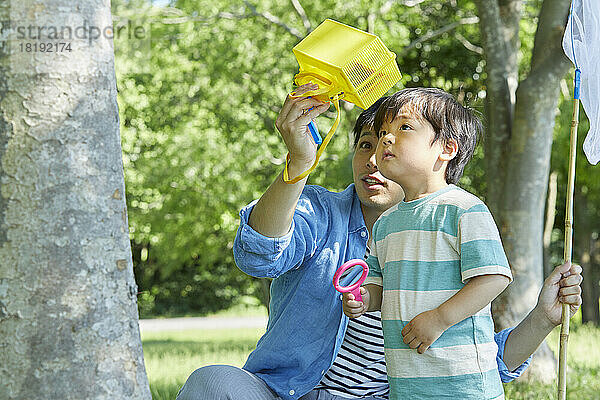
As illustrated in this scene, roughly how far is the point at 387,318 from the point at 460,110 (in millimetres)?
700

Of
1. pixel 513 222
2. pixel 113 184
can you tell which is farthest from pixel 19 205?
pixel 513 222

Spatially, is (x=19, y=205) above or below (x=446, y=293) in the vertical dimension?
above

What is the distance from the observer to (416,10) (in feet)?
39.2

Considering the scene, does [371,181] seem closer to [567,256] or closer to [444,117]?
[444,117]

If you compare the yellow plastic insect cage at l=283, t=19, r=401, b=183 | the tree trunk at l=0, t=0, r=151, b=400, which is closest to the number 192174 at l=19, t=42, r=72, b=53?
the tree trunk at l=0, t=0, r=151, b=400

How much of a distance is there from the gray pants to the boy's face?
86cm

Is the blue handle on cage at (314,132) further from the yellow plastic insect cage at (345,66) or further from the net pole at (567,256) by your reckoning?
the net pole at (567,256)

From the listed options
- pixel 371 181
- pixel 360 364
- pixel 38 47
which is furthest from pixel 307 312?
pixel 38 47

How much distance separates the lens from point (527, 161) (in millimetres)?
5957

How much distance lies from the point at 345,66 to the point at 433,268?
635 mm

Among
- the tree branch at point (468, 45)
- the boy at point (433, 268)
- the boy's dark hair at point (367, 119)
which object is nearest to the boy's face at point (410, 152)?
the boy at point (433, 268)

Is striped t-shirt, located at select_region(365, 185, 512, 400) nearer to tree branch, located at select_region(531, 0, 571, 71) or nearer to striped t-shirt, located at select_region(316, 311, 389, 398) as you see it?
striped t-shirt, located at select_region(316, 311, 389, 398)

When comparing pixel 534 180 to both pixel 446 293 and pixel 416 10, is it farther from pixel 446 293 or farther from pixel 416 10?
pixel 416 10

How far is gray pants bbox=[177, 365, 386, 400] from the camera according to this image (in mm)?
2492
